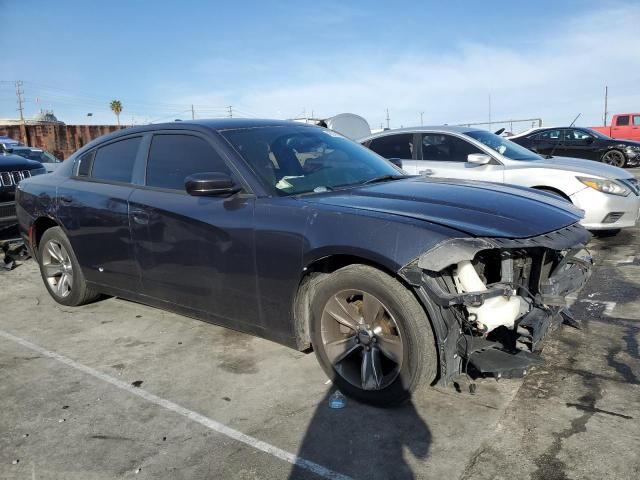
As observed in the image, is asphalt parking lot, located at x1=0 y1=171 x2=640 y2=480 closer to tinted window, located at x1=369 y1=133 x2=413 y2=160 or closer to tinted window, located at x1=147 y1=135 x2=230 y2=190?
tinted window, located at x1=147 y1=135 x2=230 y2=190

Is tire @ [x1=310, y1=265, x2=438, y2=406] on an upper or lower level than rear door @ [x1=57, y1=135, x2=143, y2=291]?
lower

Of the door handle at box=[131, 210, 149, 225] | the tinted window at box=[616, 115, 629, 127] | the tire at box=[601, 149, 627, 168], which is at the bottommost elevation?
the tire at box=[601, 149, 627, 168]

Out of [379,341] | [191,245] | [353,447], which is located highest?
[191,245]

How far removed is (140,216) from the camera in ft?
13.3

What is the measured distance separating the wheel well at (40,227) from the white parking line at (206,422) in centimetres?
136

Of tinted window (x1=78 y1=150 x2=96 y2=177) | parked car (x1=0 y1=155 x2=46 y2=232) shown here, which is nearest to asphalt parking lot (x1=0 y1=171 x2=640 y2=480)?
tinted window (x1=78 y1=150 x2=96 y2=177)

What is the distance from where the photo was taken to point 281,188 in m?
3.53

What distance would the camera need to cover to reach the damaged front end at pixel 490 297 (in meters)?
2.71

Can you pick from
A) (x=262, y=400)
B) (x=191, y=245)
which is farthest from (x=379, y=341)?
(x=191, y=245)

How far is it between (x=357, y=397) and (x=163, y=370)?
1.42 metres

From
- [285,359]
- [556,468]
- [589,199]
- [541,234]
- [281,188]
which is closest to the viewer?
[556,468]

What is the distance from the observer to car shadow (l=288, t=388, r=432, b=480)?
8.27 feet

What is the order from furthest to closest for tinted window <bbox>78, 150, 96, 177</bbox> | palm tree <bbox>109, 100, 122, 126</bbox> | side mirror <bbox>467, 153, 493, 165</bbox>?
1. palm tree <bbox>109, 100, 122, 126</bbox>
2. side mirror <bbox>467, 153, 493, 165</bbox>
3. tinted window <bbox>78, 150, 96, 177</bbox>

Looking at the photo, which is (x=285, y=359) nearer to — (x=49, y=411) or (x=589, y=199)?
(x=49, y=411)
